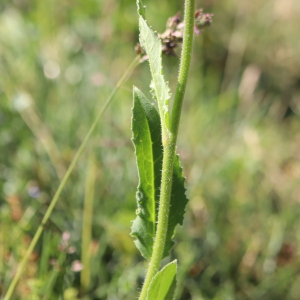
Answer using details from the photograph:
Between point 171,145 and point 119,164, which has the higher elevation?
point 171,145

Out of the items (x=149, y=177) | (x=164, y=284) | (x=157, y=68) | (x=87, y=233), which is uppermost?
(x=157, y=68)

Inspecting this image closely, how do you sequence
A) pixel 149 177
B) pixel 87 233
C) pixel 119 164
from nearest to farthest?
1. pixel 149 177
2. pixel 87 233
3. pixel 119 164

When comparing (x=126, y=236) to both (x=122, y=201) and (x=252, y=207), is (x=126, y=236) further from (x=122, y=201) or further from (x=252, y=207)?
(x=252, y=207)

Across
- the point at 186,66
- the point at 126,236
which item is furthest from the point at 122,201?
the point at 186,66

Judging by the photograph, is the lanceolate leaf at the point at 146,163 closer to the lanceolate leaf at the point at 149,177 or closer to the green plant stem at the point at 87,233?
the lanceolate leaf at the point at 149,177

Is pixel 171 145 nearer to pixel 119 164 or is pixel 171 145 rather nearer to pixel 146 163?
pixel 146 163

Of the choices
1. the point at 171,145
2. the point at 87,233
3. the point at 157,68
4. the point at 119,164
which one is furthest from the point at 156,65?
the point at 119,164

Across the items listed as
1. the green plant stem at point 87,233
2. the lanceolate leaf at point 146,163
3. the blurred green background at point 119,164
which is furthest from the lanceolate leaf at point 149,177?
the green plant stem at point 87,233
